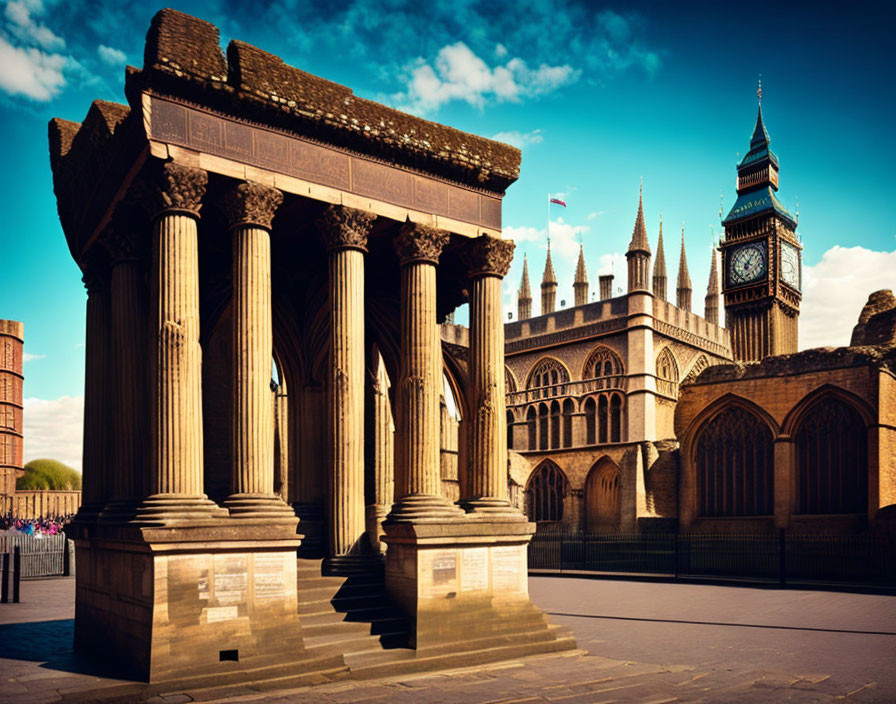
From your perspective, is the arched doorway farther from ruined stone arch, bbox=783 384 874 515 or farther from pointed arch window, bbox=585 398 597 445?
ruined stone arch, bbox=783 384 874 515

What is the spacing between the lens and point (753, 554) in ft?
91.1

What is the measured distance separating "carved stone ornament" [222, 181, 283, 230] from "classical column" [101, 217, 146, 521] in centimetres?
187

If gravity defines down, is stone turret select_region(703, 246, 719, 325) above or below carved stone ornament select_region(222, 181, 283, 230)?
above

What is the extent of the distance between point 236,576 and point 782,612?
39.9ft

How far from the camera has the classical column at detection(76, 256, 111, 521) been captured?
13.0 meters

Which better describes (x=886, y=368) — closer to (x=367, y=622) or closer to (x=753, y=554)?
(x=753, y=554)

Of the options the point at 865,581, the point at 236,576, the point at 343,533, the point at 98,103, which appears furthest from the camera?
the point at 865,581

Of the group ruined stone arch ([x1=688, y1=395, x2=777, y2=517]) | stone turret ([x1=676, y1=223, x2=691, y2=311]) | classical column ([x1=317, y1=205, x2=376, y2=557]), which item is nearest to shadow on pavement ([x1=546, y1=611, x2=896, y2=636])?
classical column ([x1=317, y1=205, x2=376, y2=557])

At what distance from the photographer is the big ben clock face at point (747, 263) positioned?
5841cm

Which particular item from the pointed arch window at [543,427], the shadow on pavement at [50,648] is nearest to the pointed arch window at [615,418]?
the pointed arch window at [543,427]

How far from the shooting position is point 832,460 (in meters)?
31.5

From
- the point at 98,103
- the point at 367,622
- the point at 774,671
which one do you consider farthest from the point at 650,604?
the point at 98,103

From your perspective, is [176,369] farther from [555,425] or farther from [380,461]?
[555,425]

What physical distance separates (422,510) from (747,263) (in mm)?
53262
